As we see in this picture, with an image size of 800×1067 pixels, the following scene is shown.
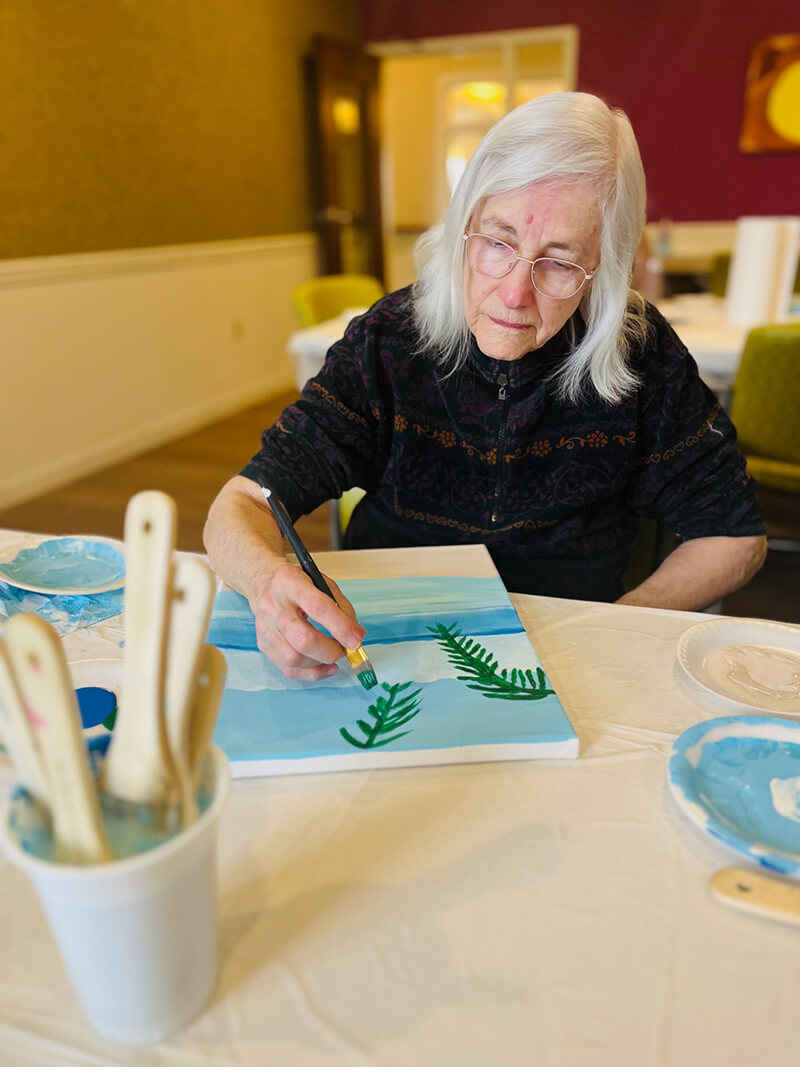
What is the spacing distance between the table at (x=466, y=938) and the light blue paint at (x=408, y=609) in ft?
0.68

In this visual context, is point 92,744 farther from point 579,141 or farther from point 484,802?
point 579,141

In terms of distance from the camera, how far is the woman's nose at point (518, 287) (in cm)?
105

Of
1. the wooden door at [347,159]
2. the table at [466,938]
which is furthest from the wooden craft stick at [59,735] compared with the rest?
the wooden door at [347,159]

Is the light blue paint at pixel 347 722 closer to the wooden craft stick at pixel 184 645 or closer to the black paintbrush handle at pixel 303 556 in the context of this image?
the black paintbrush handle at pixel 303 556

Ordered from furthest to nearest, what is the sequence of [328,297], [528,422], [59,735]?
1. [328,297]
2. [528,422]
3. [59,735]

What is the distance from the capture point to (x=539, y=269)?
1.06m

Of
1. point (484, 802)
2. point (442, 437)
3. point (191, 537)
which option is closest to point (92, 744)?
point (484, 802)

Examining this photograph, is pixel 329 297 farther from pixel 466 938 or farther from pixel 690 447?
pixel 466 938

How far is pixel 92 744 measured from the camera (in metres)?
0.49

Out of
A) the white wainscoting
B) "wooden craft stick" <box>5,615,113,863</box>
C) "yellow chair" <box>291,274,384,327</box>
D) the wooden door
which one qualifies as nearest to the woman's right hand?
"wooden craft stick" <box>5,615,113,863</box>

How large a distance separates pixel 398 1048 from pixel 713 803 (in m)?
0.31

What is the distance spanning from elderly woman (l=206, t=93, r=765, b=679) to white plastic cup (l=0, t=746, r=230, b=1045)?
0.64m

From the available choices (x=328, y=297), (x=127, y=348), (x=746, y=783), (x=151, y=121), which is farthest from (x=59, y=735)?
(x=151, y=121)

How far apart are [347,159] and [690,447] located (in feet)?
18.5
